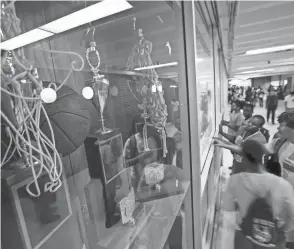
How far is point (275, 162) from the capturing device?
182 centimetres

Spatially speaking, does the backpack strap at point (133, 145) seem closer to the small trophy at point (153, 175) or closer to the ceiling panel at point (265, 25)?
the small trophy at point (153, 175)

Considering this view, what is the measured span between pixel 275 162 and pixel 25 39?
7.26 feet

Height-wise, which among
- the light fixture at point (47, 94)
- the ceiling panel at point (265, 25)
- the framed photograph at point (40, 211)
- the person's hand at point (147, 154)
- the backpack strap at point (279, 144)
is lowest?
the backpack strap at point (279, 144)

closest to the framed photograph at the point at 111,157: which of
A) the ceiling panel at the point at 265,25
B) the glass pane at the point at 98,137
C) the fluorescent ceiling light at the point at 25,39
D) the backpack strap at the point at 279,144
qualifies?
the glass pane at the point at 98,137

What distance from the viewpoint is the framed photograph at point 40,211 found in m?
0.44

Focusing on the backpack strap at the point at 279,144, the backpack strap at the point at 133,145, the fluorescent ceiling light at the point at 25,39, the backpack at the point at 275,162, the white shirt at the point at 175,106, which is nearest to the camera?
the fluorescent ceiling light at the point at 25,39

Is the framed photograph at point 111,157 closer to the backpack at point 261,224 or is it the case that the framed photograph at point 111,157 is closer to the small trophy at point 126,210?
the small trophy at point 126,210

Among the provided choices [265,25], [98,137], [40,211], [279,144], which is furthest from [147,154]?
[265,25]

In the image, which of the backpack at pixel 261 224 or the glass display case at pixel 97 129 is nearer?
the glass display case at pixel 97 129

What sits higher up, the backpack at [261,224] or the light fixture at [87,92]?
the light fixture at [87,92]

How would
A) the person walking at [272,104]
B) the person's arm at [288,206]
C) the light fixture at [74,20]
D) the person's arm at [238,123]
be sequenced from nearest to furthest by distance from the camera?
the light fixture at [74,20] → the person's arm at [288,206] → the person's arm at [238,123] → the person walking at [272,104]

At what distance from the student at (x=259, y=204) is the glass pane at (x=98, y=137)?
576 mm

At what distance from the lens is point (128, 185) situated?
0.86 meters

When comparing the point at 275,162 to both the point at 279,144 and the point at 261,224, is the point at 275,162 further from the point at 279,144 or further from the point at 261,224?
the point at 261,224
